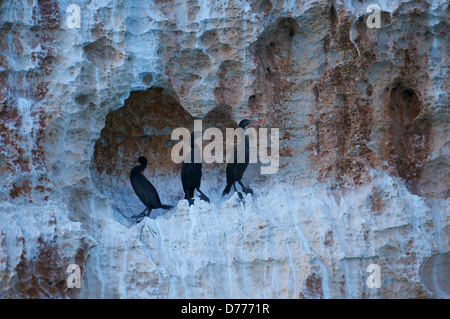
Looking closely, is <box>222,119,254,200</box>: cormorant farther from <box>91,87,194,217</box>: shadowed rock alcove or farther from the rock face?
<box>91,87,194,217</box>: shadowed rock alcove

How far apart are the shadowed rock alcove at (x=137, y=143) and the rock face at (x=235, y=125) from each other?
3cm

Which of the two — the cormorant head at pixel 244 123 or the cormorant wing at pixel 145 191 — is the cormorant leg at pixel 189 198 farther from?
the cormorant head at pixel 244 123

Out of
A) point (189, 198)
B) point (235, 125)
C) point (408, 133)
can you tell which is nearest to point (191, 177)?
point (189, 198)

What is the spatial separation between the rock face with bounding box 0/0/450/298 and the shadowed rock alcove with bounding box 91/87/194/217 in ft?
0.09

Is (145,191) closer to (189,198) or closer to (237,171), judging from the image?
(189,198)

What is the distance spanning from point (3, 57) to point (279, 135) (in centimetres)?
253

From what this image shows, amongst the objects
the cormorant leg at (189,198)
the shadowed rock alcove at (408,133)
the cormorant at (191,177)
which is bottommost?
the cormorant leg at (189,198)

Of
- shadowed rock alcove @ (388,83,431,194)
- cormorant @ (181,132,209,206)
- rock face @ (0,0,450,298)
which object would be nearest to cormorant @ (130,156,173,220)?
rock face @ (0,0,450,298)

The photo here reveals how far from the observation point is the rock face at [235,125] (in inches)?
234

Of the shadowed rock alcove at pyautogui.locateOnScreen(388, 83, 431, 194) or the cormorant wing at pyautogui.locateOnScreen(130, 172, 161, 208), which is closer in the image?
the shadowed rock alcove at pyautogui.locateOnScreen(388, 83, 431, 194)

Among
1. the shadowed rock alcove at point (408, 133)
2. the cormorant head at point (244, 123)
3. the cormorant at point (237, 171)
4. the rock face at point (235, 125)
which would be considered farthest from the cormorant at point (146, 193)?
the shadowed rock alcove at point (408, 133)

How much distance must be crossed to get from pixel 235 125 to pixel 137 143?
0.99 meters

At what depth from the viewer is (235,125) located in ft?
21.3

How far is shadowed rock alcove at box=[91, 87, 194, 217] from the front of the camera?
6.59 meters
